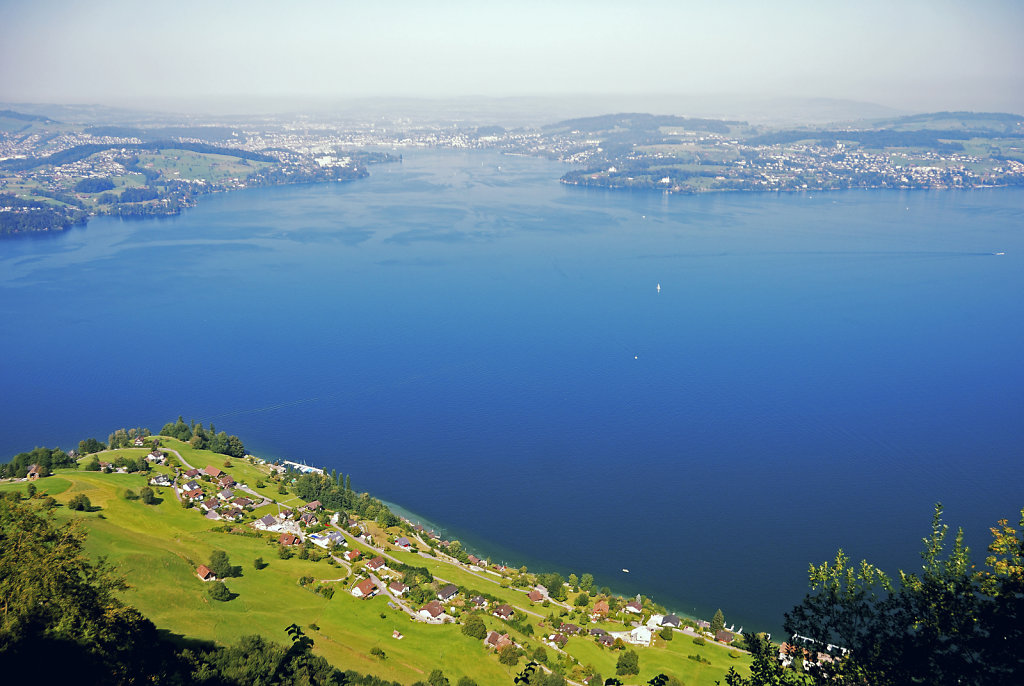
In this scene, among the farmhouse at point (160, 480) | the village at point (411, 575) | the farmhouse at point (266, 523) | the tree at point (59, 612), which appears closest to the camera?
the tree at point (59, 612)

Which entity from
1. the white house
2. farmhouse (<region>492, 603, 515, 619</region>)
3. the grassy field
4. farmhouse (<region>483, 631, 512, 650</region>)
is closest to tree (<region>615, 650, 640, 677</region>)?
the grassy field

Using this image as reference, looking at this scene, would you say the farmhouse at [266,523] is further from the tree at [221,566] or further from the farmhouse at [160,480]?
the farmhouse at [160,480]

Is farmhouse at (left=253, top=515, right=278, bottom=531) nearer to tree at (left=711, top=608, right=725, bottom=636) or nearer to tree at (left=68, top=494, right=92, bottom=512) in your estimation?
tree at (left=68, top=494, right=92, bottom=512)

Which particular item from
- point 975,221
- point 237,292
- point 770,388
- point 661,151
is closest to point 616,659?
point 770,388

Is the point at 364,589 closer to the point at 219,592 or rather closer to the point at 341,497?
the point at 219,592

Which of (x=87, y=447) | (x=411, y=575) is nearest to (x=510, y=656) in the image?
(x=411, y=575)

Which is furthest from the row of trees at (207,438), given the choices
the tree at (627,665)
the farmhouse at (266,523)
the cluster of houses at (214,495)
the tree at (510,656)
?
the tree at (627,665)
